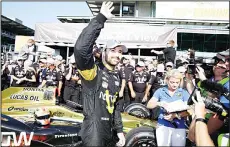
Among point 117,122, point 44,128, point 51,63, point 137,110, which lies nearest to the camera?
point 117,122

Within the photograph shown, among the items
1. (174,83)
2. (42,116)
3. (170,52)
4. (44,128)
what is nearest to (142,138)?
(174,83)

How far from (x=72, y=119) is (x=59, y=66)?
3.21 meters

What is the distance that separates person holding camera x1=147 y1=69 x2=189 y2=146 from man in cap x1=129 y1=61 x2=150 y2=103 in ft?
10.8

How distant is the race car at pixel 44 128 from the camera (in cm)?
355

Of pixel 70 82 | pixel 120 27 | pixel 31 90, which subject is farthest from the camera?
pixel 70 82

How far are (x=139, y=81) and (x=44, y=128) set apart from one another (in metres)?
3.25

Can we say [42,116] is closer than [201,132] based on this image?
No

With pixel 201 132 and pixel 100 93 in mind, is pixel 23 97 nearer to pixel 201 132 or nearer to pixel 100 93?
pixel 100 93

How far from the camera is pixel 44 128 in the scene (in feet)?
12.7

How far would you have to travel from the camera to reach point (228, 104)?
9.01 feet

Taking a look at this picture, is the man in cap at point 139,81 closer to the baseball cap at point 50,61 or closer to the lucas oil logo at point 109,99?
the baseball cap at point 50,61

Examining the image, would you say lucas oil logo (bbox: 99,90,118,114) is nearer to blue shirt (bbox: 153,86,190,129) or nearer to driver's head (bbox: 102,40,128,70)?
driver's head (bbox: 102,40,128,70)

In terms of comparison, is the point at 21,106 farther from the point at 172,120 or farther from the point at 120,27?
the point at 120,27

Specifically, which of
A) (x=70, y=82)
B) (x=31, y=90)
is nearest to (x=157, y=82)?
(x=70, y=82)
